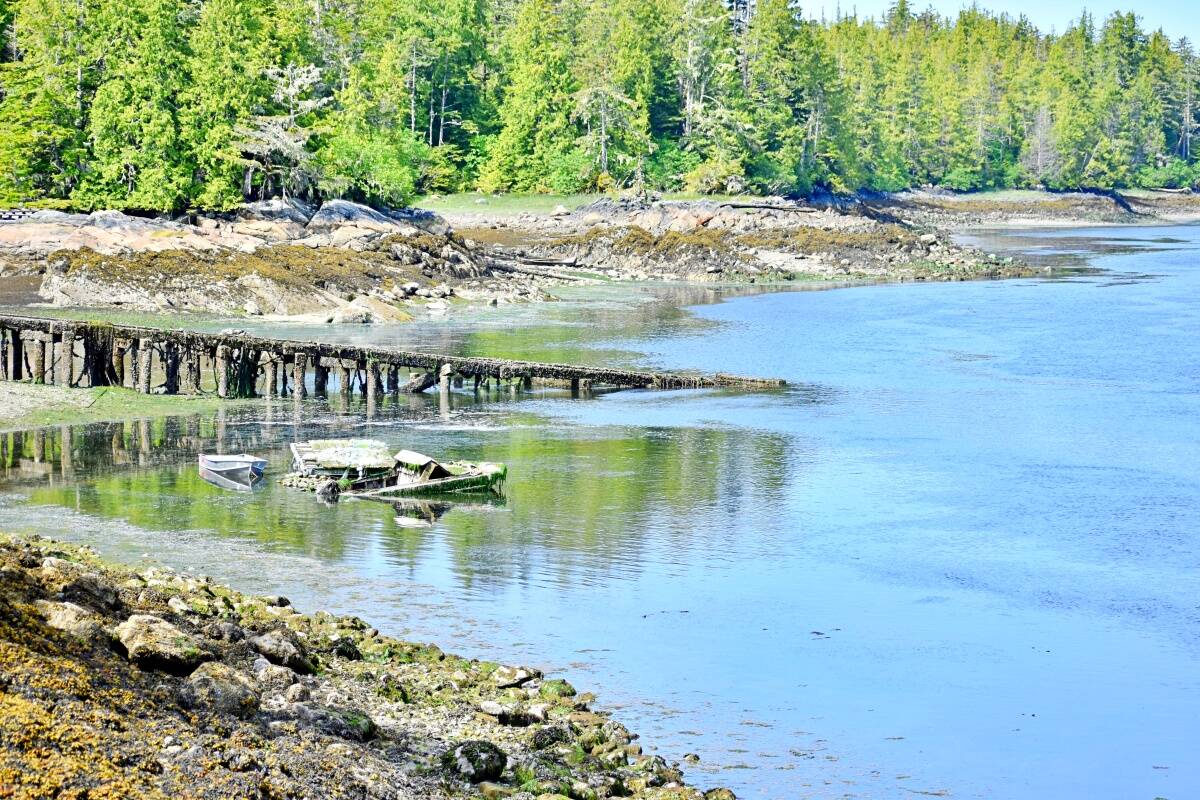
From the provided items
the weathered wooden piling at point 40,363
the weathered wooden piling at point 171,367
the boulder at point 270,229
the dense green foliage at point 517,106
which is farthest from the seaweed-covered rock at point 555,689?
the dense green foliage at point 517,106

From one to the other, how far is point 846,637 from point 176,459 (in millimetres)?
18733

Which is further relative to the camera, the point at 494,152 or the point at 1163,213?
the point at 1163,213

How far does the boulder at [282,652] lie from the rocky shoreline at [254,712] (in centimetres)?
3

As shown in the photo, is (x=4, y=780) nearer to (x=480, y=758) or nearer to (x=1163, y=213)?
(x=480, y=758)

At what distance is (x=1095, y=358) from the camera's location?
191 feet

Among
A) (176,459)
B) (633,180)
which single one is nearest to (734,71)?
(633,180)

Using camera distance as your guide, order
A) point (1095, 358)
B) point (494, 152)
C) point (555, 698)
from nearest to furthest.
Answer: point (555, 698) → point (1095, 358) → point (494, 152)

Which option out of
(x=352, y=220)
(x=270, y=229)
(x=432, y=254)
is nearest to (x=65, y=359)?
(x=270, y=229)

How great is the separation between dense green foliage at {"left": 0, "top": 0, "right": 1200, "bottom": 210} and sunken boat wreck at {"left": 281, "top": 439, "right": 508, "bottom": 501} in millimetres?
48889

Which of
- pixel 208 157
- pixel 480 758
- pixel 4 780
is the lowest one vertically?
pixel 480 758

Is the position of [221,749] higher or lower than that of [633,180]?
lower

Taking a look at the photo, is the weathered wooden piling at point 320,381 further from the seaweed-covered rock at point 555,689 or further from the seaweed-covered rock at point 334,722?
the seaweed-covered rock at point 334,722

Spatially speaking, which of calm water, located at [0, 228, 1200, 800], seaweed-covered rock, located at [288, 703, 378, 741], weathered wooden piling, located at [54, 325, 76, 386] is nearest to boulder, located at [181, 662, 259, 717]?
seaweed-covered rock, located at [288, 703, 378, 741]

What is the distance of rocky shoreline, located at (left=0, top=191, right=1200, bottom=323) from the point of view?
6128 centimetres
